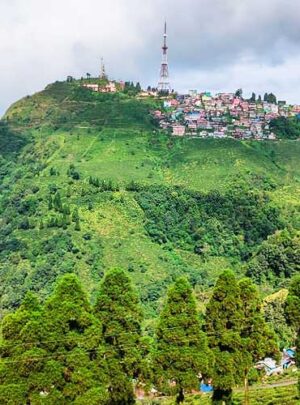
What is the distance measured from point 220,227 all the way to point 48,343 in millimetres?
69408

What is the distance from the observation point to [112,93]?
12850 cm

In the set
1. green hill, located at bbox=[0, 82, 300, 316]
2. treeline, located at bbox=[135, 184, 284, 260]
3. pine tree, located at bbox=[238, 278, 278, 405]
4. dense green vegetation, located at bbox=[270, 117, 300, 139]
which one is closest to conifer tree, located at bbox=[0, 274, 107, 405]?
pine tree, located at bbox=[238, 278, 278, 405]

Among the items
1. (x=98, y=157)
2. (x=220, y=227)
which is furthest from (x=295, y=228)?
(x=98, y=157)

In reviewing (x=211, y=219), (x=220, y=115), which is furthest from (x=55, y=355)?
(x=220, y=115)

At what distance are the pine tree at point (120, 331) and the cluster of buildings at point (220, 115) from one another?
91264mm

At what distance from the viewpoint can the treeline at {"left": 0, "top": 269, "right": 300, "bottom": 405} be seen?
21.5 m

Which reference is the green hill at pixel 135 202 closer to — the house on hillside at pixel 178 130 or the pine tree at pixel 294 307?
the house on hillside at pixel 178 130

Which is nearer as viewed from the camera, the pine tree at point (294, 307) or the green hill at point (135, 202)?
the pine tree at point (294, 307)

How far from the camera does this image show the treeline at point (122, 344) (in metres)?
21.5

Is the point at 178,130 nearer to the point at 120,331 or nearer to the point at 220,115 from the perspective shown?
the point at 220,115

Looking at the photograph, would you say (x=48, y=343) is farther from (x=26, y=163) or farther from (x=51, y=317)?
(x=26, y=163)

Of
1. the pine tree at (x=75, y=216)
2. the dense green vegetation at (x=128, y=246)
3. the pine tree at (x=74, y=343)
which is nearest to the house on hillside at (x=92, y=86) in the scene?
the dense green vegetation at (x=128, y=246)

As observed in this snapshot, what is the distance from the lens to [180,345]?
23.4 m

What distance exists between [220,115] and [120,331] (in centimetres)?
10391
